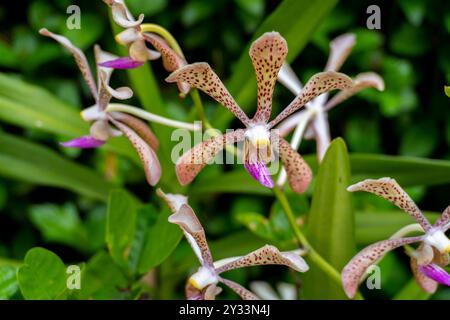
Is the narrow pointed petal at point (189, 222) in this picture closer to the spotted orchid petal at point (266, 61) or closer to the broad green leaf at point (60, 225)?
the spotted orchid petal at point (266, 61)

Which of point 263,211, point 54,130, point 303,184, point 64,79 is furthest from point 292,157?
point 64,79

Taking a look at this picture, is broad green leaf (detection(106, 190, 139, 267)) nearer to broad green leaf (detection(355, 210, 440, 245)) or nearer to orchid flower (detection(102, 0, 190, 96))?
orchid flower (detection(102, 0, 190, 96))

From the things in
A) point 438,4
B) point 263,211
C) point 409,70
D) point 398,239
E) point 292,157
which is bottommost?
point 398,239

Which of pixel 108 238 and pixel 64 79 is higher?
pixel 64 79

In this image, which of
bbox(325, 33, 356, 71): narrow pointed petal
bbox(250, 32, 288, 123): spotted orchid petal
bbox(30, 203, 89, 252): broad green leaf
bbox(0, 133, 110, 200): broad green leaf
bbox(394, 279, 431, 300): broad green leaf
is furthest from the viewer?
bbox(30, 203, 89, 252): broad green leaf

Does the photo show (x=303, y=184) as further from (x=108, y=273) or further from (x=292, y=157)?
(x=108, y=273)

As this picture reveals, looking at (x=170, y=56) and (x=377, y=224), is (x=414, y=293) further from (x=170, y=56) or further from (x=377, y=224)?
(x=170, y=56)

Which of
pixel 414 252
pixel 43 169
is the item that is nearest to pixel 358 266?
pixel 414 252

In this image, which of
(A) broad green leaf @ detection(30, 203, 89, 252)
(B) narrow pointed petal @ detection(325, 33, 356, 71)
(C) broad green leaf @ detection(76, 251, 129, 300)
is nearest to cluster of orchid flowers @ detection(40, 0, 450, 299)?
(C) broad green leaf @ detection(76, 251, 129, 300)
